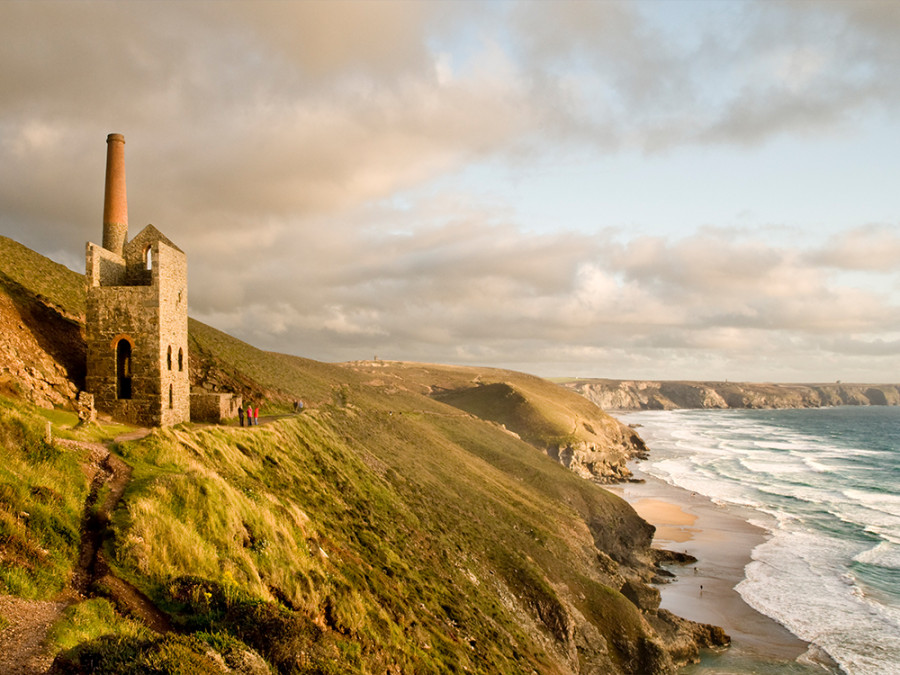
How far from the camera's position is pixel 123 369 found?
30828mm

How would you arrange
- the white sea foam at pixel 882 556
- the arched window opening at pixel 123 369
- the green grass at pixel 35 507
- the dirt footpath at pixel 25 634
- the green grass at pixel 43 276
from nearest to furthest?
the dirt footpath at pixel 25 634 < the green grass at pixel 35 507 < the arched window opening at pixel 123 369 < the green grass at pixel 43 276 < the white sea foam at pixel 882 556

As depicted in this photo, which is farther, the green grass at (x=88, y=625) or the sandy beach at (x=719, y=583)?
the sandy beach at (x=719, y=583)

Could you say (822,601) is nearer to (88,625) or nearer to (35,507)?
(88,625)

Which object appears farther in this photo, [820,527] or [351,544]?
[820,527]

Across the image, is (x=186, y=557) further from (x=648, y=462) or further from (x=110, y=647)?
(x=648, y=462)

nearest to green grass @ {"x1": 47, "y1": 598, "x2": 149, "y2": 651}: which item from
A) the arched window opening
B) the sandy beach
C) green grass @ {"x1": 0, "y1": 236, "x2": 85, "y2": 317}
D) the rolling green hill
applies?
the rolling green hill

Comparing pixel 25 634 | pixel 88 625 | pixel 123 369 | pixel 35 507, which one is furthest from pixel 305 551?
pixel 123 369

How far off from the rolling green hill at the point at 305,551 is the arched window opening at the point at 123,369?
412 cm

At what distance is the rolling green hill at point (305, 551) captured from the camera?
12.4m

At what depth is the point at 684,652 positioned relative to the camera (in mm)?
35500

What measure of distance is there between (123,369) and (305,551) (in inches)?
669

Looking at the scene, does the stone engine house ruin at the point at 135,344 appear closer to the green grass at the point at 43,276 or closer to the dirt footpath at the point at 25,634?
the green grass at the point at 43,276

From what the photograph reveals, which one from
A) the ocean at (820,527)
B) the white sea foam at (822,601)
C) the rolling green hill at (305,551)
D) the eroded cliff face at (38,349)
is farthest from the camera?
the ocean at (820,527)

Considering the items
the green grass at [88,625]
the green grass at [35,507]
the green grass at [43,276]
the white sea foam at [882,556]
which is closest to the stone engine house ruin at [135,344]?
the green grass at [43,276]
